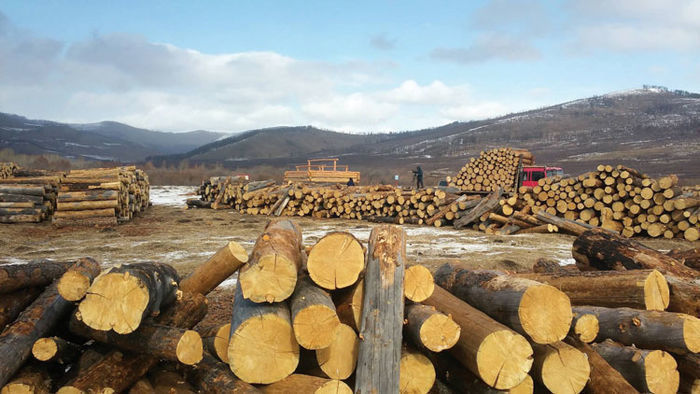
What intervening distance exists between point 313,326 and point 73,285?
1.64 m

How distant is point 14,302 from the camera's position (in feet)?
10.5

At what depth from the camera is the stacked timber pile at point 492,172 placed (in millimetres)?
18750

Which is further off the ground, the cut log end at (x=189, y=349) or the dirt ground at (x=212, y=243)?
the cut log end at (x=189, y=349)

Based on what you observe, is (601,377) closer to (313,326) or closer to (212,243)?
(313,326)

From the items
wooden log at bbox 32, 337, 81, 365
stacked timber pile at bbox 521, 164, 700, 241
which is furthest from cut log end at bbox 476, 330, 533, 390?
stacked timber pile at bbox 521, 164, 700, 241

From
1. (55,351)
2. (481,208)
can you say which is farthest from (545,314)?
(481,208)

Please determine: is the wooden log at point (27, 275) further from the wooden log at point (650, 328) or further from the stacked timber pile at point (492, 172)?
the stacked timber pile at point (492, 172)

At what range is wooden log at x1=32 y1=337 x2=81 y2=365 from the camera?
2.70 m

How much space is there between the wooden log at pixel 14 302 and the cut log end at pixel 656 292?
493 centimetres

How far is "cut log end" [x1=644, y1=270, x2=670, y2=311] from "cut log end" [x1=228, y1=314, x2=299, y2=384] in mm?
2892

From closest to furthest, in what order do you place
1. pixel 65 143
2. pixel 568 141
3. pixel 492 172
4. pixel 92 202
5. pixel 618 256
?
pixel 618 256, pixel 92 202, pixel 492 172, pixel 568 141, pixel 65 143

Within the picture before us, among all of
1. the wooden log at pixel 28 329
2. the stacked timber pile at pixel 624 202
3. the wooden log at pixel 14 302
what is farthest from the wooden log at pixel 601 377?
the stacked timber pile at pixel 624 202

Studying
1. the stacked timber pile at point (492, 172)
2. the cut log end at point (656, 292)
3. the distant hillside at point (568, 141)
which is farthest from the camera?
the distant hillside at point (568, 141)

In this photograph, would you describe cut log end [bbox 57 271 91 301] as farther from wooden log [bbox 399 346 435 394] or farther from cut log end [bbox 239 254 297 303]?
wooden log [bbox 399 346 435 394]
